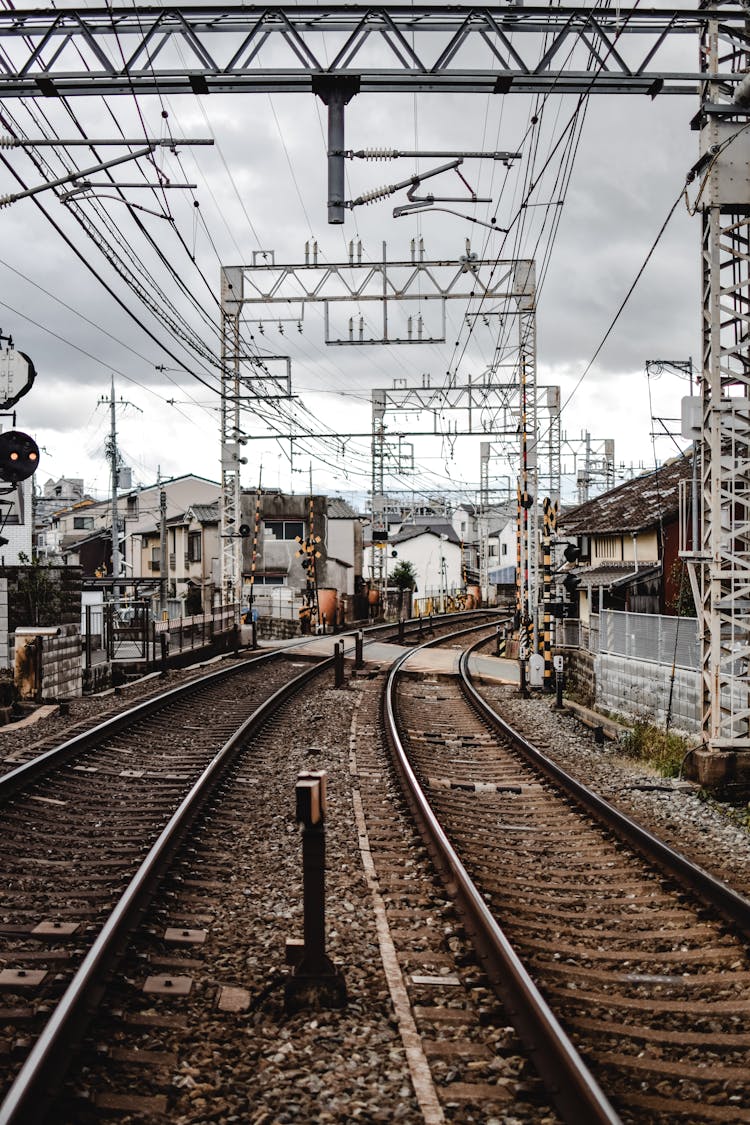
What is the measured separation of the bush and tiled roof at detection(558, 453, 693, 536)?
12.7m

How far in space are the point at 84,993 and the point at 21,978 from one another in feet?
1.72

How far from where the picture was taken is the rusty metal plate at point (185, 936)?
512 cm

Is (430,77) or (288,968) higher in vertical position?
(430,77)

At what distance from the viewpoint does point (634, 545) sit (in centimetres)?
2619

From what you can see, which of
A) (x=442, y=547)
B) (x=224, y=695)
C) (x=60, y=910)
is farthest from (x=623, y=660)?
(x=442, y=547)

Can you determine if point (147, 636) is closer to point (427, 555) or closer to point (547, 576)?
point (547, 576)

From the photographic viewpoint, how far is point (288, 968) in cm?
473

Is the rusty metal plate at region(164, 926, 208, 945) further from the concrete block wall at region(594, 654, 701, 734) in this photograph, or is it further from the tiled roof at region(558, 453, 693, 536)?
the tiled roof at region(558, 453, 693, 536)

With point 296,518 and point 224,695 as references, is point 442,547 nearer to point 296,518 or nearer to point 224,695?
point 296,518

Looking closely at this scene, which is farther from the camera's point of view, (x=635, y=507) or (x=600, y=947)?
(x=635, y=507)

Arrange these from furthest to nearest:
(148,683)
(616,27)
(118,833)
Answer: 1. (148,683)
2. (616,27)
3. (118,833)

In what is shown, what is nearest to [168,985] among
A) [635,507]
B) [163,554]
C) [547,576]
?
[547,576]

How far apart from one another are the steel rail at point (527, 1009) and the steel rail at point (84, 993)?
1781 millimetres

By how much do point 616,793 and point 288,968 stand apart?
5.69 meters
